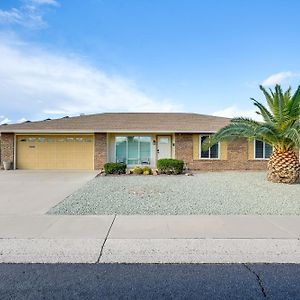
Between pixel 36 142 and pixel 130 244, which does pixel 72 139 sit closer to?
pixel 36 142

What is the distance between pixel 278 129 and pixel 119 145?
11911 millimetres

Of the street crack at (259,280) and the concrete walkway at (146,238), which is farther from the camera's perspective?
the concrete walkway at (146,238)

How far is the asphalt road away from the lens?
3.85m

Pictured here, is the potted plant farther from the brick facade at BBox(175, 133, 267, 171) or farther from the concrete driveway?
the brick facade at BBox(175, 133, 267, 171)

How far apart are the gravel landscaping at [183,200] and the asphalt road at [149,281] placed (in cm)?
363

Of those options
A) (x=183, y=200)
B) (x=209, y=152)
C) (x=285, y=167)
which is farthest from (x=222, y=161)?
(x=183, y=200)

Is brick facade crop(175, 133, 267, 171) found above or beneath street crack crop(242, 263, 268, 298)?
above

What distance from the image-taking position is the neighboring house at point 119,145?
70.1 feet

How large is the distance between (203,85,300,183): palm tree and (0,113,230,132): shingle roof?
6.12 metres

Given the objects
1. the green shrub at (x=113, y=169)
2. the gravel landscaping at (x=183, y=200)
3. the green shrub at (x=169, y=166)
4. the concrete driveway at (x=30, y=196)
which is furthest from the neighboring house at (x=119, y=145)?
the gravel landscaping at (x=183, y=200)

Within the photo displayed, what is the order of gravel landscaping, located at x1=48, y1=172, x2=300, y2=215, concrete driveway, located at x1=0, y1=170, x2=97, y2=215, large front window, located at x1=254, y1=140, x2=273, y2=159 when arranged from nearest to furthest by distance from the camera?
1. gravel landscaping, located at x1=48, y1=172, x2=300, y2=215
2. concrete driveway, located at x1=0, y1=170, x2=97, y2=215
3. large front window, located at x1=254, y1=140, x2=273, y2=159

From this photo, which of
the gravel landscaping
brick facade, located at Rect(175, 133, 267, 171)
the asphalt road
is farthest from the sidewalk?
brick facade, located at Rect(175, 133, 267, 171)

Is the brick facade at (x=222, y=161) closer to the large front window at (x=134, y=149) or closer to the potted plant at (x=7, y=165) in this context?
the large front window at (x=134, y=149)

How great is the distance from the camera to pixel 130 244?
582 cm
